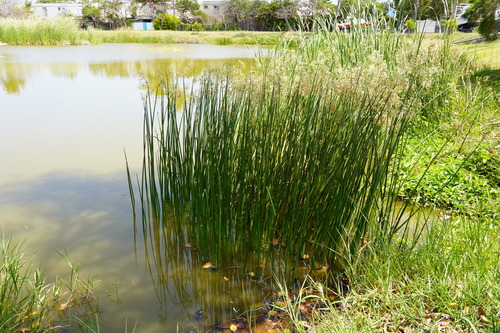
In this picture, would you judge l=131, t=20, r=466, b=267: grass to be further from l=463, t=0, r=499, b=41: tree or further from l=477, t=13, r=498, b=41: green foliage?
l=477, t=13, r=498, b=41: green foliage

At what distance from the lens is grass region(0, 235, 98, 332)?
1.55 meters

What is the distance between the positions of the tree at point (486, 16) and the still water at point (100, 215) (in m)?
5.82

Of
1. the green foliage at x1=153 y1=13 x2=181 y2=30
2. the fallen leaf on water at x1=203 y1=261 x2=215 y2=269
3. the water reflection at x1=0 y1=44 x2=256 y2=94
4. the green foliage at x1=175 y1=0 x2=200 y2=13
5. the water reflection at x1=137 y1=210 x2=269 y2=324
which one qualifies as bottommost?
the water reflection at x1=137 y1=210 x2=269 y2=324

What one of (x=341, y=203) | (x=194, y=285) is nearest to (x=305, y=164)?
(x=341, y=203)

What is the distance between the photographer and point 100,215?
2.80 m

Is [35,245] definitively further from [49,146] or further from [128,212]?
[49,146]

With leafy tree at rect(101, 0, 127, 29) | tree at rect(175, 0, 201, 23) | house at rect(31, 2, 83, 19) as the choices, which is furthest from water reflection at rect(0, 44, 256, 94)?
house at rect(31, 2, 83, 19)

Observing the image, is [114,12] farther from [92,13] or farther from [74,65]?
[74,65]

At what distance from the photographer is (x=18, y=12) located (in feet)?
96.8

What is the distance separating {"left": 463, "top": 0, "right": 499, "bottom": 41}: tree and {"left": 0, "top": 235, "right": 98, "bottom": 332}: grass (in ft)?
25.0

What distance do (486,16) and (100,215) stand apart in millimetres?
7521

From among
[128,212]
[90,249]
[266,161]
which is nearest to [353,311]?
[266,161]

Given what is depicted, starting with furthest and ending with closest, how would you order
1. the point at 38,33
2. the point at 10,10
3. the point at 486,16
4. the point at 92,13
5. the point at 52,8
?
the point at 52,8 → the point at 92,13 → the point at 10,10 → the point at 38,33 → the point at 486,16

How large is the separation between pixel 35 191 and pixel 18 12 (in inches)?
1270
